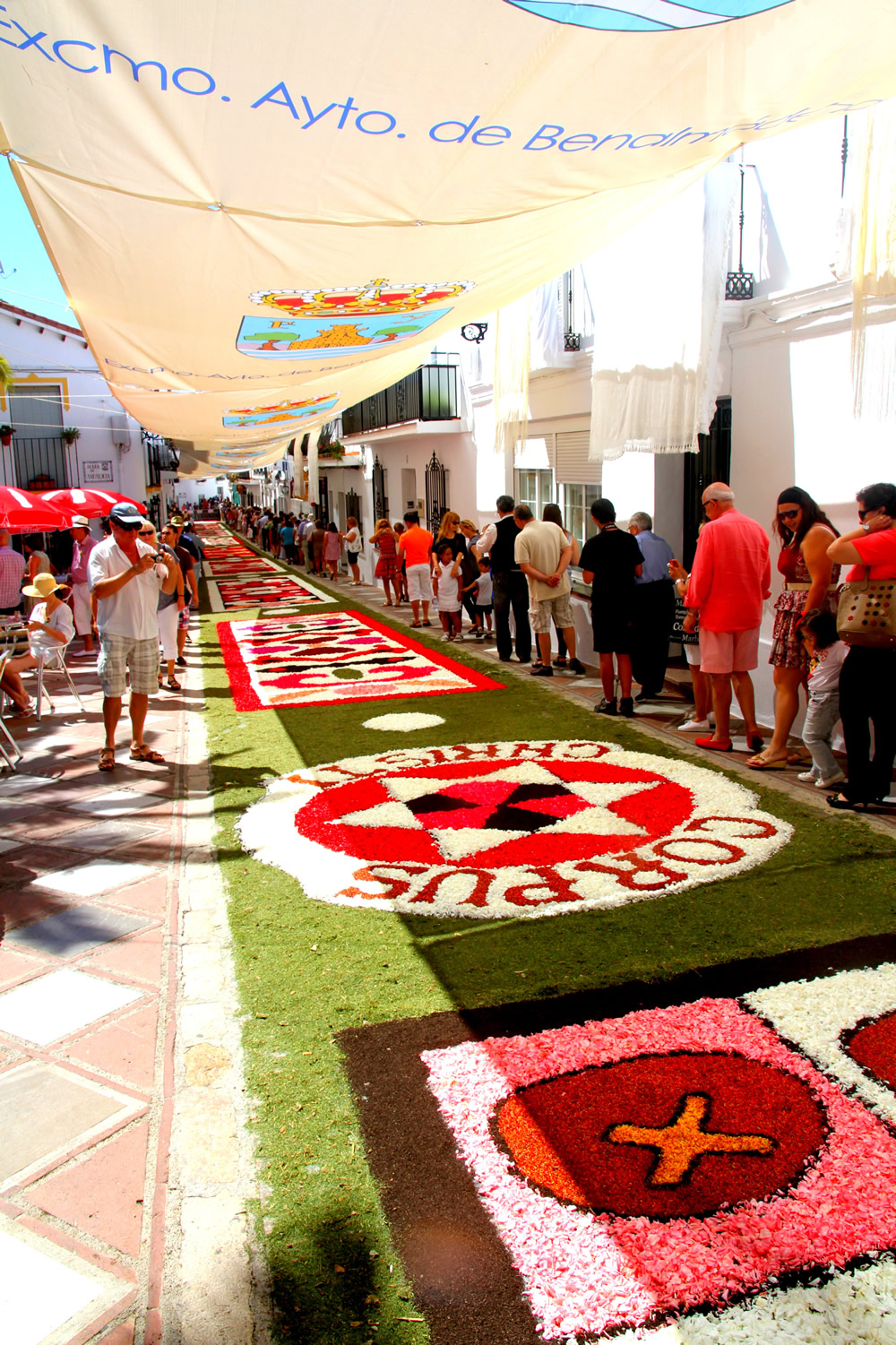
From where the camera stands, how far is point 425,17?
91.2 inches

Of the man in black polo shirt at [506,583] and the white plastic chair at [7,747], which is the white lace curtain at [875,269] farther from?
the white plastic chair at [7,747]

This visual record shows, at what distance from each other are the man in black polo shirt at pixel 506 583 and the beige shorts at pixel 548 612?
0.79 metres

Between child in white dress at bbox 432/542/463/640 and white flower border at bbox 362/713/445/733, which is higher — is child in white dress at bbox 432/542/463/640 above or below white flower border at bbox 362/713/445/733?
above

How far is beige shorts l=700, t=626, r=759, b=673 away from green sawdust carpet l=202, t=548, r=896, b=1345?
33.6 inches

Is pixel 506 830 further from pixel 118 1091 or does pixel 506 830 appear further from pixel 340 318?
pixel 340 318

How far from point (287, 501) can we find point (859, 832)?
50.0 metres

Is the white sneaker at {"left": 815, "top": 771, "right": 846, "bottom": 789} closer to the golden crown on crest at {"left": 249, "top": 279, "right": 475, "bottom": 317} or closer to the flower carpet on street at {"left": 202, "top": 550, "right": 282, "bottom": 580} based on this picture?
the golden crown on crest at {"left": 249, "top": 279, "right": 475, "bottom": 317}

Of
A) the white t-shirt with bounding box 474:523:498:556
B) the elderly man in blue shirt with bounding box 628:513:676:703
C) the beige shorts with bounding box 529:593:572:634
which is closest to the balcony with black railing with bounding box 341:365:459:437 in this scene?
the white t-shirt with bounding box 474:523:498:556

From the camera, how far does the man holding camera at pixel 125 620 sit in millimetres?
6352

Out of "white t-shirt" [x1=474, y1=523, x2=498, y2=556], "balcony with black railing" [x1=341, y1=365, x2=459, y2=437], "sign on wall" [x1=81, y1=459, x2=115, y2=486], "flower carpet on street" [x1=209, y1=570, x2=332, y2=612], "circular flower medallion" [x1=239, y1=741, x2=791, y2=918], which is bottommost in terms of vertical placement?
"circular flower medallion" [x1=239, y1=741, x2=791, y2=918]

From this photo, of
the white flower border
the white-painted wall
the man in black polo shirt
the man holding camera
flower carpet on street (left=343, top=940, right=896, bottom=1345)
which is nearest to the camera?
flower carpet on street (left=343, top=940, right=896, bottom=1345)

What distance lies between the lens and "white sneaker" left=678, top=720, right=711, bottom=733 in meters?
7.06

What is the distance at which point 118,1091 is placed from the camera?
→ 2896mm

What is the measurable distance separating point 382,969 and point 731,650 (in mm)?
3616
